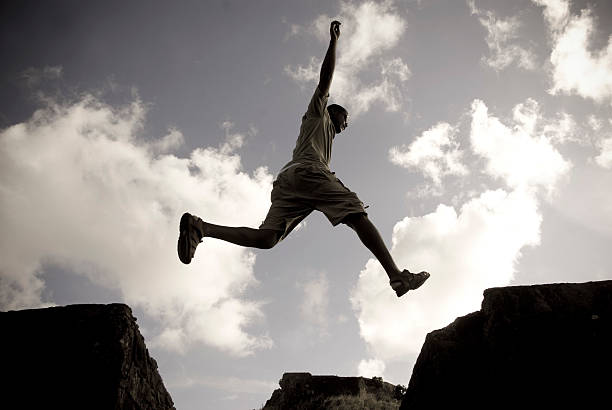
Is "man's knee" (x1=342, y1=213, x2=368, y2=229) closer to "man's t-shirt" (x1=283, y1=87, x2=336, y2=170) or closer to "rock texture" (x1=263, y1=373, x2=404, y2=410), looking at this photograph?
"man's t-shirt" (x1=283, y1=87, x2=336, y2=170)

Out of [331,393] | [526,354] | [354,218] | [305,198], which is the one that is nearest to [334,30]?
[305,198]

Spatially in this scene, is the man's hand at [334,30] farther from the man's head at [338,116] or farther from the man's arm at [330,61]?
the man's head at [338,116]

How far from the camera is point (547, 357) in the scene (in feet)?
7.00

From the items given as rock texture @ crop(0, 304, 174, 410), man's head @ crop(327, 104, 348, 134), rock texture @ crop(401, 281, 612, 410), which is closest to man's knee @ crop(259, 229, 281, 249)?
rock texture @ crop(0, 304, 174, 410)

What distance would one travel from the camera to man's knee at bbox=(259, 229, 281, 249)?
3652 millimetres

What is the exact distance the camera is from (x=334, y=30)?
13.1 ft

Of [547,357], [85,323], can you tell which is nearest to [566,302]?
[547,357]

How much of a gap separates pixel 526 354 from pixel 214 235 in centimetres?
234

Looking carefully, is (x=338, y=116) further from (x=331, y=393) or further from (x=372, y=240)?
(x=331, y=393)

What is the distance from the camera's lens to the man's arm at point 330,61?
3.93 metres

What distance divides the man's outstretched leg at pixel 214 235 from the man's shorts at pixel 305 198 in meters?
0.09

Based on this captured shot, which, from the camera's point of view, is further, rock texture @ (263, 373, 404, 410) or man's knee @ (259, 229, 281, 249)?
rock texture @ (263, 373, 404, 410)

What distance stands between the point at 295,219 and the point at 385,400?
4428mm

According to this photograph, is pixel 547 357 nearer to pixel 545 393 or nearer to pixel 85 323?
pixel 545 393
